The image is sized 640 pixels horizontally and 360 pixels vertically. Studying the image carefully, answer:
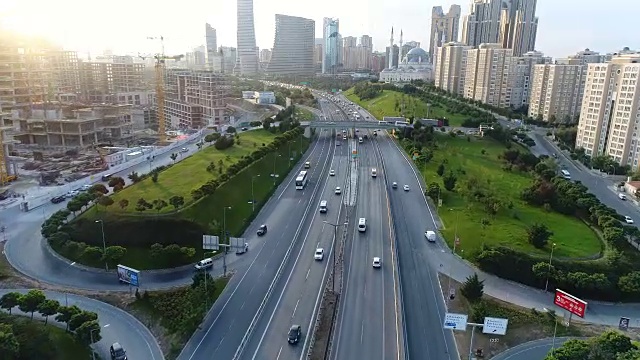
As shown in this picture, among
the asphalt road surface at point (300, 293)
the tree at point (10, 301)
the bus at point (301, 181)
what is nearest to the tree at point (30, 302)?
the tree at point (10, 301)

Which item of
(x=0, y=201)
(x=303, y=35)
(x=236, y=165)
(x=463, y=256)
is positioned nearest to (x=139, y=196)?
(x=236, y=165)

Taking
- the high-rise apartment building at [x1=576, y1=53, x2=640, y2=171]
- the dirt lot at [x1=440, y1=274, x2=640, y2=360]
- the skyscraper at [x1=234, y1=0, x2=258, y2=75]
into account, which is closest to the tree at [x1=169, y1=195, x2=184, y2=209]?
the dirt lot at [x1=440, y1=274, x2=640, y2=360]

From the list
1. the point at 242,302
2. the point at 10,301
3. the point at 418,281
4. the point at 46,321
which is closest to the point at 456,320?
the point at 418,281

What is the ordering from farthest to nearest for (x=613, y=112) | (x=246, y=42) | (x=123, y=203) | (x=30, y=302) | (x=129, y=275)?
1. (x=246, y=42)
2. (x=613, y=112)
3. (x=123, y=203)
4. (x=129, y=275)
5. (x=30, y=302)

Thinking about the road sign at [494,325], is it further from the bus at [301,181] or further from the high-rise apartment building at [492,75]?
the high-rise apartment building at [492,75]

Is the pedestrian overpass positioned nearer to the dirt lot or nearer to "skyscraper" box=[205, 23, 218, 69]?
the dirt lot

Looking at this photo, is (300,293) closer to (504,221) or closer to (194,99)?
(504,221)
